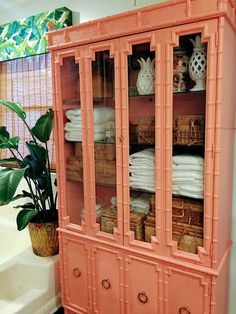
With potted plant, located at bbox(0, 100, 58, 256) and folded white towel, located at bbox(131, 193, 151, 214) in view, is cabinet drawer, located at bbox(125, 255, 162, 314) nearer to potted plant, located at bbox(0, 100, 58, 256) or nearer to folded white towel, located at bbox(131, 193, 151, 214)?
folded white towel, located at bbox(131, 193, 151, 214)

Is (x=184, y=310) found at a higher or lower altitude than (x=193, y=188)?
lower

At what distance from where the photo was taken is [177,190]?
1446 mm

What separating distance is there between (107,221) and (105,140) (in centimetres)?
51

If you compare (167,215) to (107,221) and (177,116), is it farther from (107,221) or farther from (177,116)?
(177,116)

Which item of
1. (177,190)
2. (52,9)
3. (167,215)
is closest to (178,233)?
(167,215)

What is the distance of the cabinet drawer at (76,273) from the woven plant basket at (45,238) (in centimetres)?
22

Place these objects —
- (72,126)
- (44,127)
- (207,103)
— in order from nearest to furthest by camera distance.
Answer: (207,103) → (72,126) → (44,127)

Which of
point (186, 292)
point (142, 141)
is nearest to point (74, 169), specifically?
point (142, 141)

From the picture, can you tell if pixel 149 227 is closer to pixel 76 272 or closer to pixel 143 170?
pixel 143 170

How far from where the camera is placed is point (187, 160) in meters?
1.41

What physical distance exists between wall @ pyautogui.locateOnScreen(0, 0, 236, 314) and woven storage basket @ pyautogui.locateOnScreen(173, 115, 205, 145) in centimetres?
48

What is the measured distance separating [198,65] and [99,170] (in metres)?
Answer: 0.83

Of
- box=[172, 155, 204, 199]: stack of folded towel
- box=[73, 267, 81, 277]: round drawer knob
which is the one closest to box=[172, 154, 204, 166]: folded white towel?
box=[172, 155, 204, 199]: stack of folded towel

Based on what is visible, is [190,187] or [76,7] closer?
[190,187]
